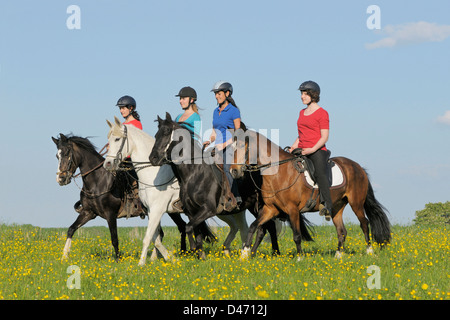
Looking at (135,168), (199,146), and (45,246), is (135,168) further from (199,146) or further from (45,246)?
(45,246)

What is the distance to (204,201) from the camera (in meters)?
11.0

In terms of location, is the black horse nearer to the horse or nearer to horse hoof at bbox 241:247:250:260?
horse hoof at bbox 241:247:250:260

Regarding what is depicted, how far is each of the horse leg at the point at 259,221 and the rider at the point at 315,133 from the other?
1177mm

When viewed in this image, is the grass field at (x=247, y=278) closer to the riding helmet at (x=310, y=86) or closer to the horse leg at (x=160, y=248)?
the horse leg at (x=160, y=248)

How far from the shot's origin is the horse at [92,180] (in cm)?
1230

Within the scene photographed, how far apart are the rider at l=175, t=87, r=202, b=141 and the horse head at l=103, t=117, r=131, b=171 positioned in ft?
4.48

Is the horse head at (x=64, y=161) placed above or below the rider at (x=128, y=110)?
below

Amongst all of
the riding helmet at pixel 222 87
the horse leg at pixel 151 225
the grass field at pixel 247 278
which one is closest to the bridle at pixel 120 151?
the horse leg at pixel 151 225

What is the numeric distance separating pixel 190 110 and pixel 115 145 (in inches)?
74.2

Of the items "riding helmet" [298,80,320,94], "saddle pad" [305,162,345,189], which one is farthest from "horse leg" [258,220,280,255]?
"riding helmet" [298,80,320,94]

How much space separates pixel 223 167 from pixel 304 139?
1.90 m

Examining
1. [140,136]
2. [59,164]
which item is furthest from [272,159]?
[59,164]

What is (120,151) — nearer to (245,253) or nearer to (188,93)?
(188,93)

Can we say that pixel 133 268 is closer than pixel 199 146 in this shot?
Yes
